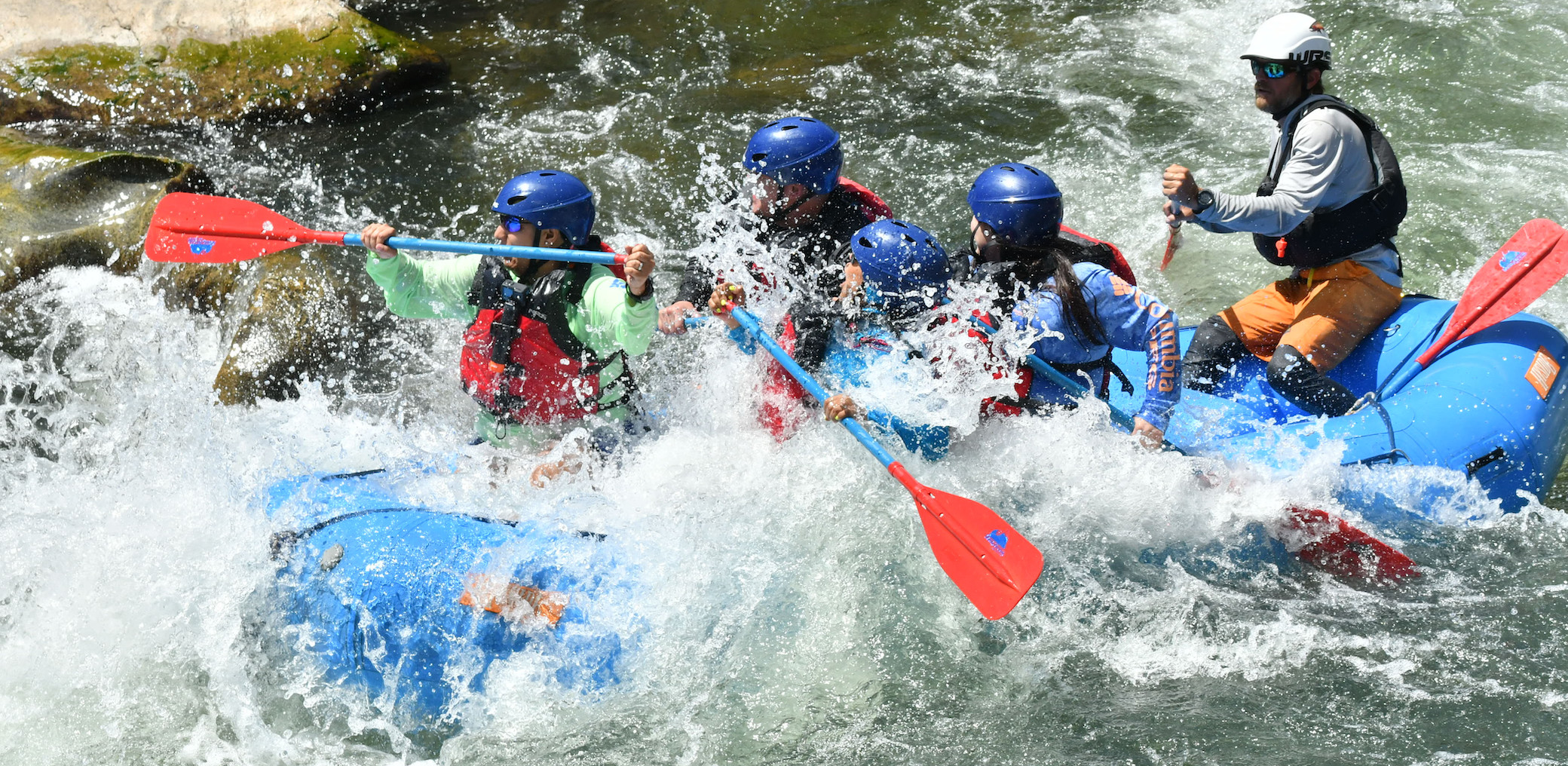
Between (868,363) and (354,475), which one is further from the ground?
(868,363)

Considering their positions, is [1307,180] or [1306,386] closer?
[1307,180]

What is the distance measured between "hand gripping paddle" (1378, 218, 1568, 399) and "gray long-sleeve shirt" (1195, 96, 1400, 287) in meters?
0.66

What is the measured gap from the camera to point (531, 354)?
443 cm

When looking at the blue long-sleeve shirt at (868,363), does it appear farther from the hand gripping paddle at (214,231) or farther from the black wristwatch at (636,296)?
the hand gripping paddle at (214,231)

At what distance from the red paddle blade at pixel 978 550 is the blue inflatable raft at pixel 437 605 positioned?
110cm

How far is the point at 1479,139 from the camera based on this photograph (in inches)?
306

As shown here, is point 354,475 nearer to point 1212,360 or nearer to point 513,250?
point 513,250

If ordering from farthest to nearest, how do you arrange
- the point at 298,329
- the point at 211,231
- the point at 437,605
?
the point at 298,329 < the point at 211,231 < the point at 437,605

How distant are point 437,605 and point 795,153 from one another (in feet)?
7.43

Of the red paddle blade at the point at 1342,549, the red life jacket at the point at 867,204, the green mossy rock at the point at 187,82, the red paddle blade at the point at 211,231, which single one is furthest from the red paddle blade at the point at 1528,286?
the green mossy rock at the point at 187,82

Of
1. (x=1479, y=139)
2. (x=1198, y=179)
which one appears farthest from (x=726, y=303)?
(x=1479, y=139)

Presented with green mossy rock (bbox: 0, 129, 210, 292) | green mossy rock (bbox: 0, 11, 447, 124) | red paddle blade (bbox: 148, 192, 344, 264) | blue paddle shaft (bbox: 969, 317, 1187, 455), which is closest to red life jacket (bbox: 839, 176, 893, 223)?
blue paddle shaft (bbox: 969, 317, 1187, 455)

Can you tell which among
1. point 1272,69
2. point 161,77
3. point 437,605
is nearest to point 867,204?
point 1272,69

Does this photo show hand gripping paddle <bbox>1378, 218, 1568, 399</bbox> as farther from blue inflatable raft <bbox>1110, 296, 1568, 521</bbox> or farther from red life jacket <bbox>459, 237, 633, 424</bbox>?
red life jacket <bbox>459, 237, 633, 424</bbox>
